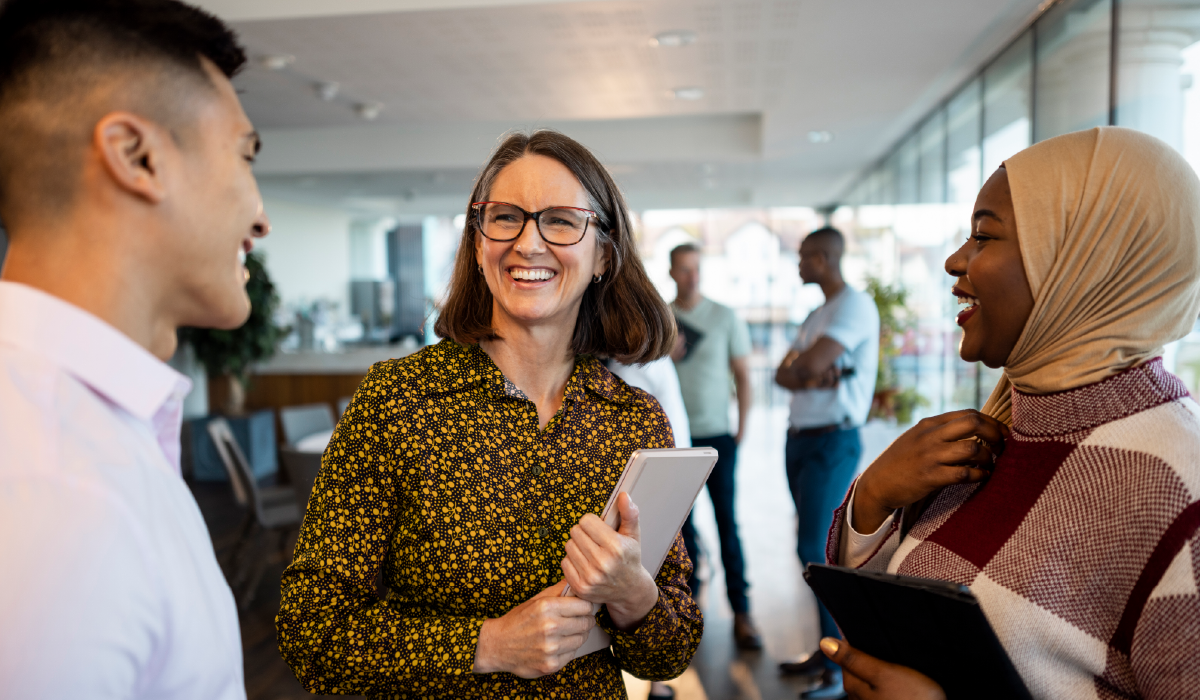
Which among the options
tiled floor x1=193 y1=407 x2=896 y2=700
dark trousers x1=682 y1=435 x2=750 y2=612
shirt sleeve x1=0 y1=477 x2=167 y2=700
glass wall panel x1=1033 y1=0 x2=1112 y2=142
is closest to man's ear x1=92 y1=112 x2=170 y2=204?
shirt sleeve x1=0 y1=477 x2=167 y2=700

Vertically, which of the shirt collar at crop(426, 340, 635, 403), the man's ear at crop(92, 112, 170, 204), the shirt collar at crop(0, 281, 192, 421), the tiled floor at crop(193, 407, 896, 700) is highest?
the man's ear at crop(92, 112, 170, 204)

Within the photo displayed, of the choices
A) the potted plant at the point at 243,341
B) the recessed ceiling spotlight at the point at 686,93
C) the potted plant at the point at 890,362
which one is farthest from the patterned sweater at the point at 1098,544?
the potted plant at the point at 243,341

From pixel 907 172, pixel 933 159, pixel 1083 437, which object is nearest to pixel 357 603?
pixel 1083 437

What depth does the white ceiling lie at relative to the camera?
3.89 meters

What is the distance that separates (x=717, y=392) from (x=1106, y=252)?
3285mm

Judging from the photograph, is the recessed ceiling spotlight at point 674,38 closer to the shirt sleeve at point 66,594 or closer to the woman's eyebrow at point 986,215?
the woman's eyebrow at point 986,215

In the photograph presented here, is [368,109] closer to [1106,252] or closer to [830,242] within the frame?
[830,242]

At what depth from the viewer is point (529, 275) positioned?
138 centimetres

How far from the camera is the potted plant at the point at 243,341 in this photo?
24.8 ft

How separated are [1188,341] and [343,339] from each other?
11742 mm

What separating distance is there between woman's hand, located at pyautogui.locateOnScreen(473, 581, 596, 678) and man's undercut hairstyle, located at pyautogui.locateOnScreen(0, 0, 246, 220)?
2.48 feet

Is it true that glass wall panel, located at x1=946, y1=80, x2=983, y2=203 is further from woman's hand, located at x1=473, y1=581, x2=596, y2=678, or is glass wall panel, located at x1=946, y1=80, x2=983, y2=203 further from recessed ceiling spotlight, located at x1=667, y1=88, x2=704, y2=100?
woman's hand, located at x1=473, y1=581, x2=596, y2=678

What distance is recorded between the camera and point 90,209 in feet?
2.09

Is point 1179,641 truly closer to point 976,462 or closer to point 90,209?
point 976,462
